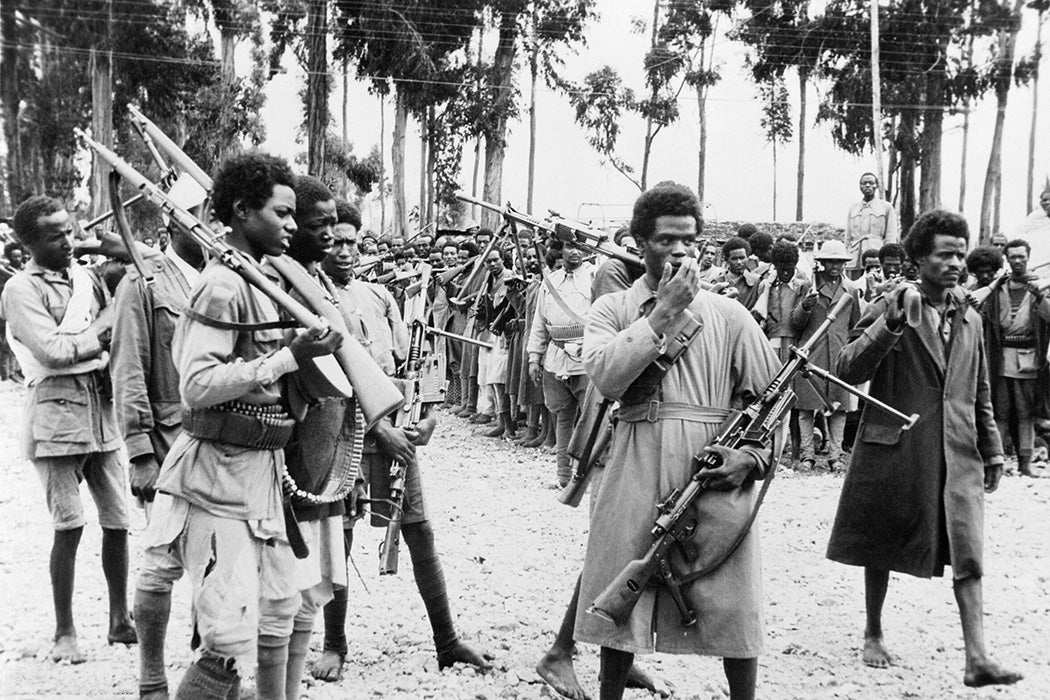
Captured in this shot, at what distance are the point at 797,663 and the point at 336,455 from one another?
2.55 metres

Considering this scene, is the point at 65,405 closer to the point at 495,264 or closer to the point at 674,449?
the point at 674,449

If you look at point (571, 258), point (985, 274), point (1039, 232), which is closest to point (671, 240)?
point (571, 258)

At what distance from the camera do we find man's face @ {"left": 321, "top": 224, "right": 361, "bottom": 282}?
4.77 meters

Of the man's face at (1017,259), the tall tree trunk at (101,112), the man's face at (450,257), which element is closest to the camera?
the tall tree trunk at (101,112)

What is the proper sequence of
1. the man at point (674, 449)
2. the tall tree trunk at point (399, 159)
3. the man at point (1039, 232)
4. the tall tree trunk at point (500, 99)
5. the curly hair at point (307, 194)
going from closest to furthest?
the man at point (674, 449), the curly hair at point (307, 194), the man at point (1039, 232), the tall tree trunk at point (500, 99), the tall tree trunk at point (399, 159)

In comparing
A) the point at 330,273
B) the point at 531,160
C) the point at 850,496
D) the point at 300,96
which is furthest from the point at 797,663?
the point at 531,160

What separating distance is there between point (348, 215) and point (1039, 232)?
1651 cm

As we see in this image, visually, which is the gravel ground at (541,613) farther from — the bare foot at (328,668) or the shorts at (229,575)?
the shorts at (229,575)

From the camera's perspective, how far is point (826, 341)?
31.9 ft

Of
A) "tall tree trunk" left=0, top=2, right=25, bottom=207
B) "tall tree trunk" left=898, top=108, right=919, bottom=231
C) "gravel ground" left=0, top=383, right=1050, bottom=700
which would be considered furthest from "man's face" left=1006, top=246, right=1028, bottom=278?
"tall tree trunk" left=898, top=108, right=919, bottom=231

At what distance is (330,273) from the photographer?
483 cm

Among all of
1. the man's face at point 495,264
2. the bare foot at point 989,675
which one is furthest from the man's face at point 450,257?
the bare foot at point 989,675

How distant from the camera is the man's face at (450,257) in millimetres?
15870

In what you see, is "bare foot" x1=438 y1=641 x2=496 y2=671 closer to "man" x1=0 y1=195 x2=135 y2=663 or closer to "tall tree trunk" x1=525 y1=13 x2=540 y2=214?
"man" x1=0 y1=195 x2=135 y2=663
